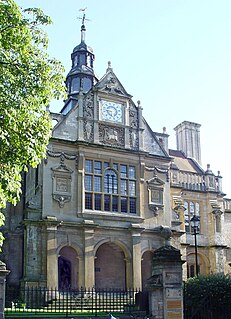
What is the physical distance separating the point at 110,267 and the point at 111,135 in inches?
346

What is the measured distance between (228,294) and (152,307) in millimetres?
4569

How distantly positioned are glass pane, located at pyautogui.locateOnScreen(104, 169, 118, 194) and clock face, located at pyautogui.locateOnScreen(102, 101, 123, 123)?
11.8 ft

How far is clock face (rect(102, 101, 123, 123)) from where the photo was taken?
Answer: 108ft

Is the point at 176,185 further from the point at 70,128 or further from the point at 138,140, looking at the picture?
the point at 70,128

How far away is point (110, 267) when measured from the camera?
32.7 m

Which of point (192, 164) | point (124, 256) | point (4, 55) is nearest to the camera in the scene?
point (4, 55)

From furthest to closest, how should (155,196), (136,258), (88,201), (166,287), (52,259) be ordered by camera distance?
1. (155,196)
2. (136,258)
3. (88,201)
4. (52,259)
5. (166,287)

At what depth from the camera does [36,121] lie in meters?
14.0

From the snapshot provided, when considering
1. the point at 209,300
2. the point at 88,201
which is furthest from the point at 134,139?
the point at 209,300

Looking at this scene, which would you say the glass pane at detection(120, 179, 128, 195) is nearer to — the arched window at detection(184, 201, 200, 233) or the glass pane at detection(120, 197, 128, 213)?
Result: the glass pane at detection(120, 197, 128, 213)

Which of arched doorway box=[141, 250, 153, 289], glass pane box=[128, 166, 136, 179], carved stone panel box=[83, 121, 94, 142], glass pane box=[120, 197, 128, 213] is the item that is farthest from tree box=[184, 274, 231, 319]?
carved stone panel box=[83, 121, 94, 142]

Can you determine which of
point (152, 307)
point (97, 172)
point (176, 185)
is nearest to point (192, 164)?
point (176, 185)

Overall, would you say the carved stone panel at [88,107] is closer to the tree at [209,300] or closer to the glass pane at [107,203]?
the glass pane at [107,203]

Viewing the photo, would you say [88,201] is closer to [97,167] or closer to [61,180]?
[61,180]
